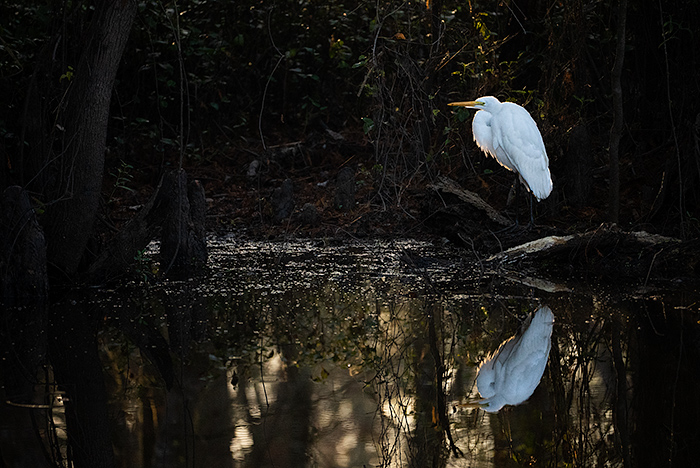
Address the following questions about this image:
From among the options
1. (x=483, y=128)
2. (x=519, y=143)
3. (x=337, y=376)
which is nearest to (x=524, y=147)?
(x=519, y=143)

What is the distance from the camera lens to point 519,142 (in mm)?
6121

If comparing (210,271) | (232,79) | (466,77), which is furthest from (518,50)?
(210,271)

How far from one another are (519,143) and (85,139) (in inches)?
134

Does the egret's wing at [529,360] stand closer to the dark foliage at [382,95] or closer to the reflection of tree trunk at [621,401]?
the reflection of tree trunk at [621,401]

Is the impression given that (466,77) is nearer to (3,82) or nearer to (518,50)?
(518,50)

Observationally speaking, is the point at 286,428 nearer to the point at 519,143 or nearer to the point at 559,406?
the point at 559,406

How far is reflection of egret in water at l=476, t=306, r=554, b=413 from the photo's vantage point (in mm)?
2746

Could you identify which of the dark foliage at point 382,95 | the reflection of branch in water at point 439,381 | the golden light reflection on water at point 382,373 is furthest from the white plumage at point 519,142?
the reflection of branch in water at point 439,381

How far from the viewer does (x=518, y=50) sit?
315 inches

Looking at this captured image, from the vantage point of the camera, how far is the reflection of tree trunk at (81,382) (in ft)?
7.79

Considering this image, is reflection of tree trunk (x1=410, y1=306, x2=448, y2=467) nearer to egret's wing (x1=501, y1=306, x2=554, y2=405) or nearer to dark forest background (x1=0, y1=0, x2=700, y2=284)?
egret's wing (x1=501, y1=306, x2=554, y2=405)

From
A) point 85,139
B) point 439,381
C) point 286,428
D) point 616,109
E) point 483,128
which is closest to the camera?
point 286,428

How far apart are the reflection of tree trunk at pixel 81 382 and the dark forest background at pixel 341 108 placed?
3.09 feet

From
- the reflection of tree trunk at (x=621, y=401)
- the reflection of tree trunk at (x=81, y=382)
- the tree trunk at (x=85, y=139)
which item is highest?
the tree trunk at (x=85, y=139)
